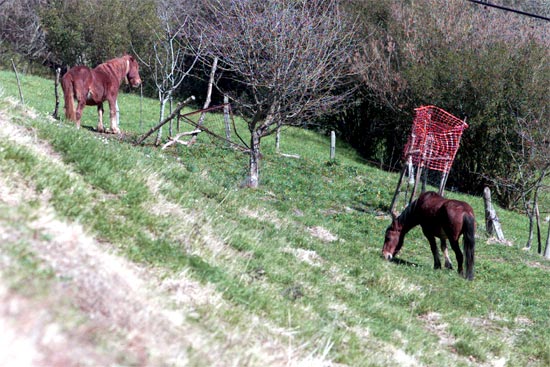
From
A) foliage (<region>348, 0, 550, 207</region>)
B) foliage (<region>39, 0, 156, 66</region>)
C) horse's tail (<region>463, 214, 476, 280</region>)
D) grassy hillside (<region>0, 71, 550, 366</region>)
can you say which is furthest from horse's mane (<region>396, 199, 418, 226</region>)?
foliage (<region>39, 0, 156, 66</region>)

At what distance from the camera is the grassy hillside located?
14.9ft

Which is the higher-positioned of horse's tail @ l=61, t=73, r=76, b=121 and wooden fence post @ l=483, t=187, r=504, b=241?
horse's tail @ l=61, t=73, r=76, b=121

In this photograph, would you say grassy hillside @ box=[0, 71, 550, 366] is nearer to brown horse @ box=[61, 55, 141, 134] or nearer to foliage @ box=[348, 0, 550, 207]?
brown horse @ box=[61, 55, 141, 134]

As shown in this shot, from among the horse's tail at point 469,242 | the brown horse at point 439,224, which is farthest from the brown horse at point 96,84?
the horse's tail at point 469,242

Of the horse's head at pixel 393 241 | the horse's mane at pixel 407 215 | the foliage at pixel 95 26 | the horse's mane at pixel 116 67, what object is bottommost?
the horse's head at pixel 393 241

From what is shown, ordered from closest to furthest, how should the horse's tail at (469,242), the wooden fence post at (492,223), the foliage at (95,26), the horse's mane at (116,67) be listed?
the horse's tail at (469,242) < the wooden fence post at (492,223) < the horse's mane at (116,67) < the foliage at (95,26)

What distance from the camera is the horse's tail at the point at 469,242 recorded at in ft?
43.6

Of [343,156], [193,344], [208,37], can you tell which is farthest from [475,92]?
[193,344]

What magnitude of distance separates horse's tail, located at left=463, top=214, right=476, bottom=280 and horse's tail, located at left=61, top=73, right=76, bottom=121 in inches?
435

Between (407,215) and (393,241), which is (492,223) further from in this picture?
(393,241)

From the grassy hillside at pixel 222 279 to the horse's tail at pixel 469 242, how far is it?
0.49 metres

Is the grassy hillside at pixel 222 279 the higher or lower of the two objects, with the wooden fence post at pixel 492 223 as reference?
higher

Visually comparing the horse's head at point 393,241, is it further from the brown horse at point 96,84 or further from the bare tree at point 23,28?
the bare tree at point 23,28

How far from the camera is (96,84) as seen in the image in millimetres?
20484
